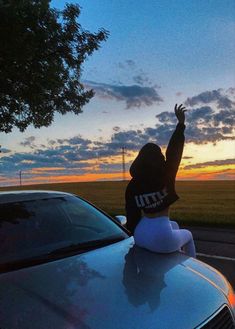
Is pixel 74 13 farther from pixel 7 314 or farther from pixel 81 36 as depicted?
pixel 7 314

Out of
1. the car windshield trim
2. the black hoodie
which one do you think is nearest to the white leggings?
the black hoodie

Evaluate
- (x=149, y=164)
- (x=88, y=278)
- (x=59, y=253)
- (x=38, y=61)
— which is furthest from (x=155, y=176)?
(x=38, y=61)

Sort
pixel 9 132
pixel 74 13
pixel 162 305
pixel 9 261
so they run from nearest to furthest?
pixel 162 305
pixel 9 261
pixel 74 13
pixel 9 132

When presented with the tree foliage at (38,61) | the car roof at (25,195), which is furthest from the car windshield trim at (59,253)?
the tree foliage at (38,61)

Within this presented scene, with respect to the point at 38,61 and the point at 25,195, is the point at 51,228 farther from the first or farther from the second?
the point at 38,61

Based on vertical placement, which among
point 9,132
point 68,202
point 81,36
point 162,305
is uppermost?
point 81,36

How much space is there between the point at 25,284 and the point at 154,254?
48.3 inches

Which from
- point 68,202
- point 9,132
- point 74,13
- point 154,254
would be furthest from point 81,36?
point 154,254

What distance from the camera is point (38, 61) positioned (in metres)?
12.3

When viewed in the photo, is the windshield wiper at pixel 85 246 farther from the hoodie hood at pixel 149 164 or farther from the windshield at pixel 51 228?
the hoodie hood at pixel 149 164

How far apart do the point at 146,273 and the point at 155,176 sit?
117 cm

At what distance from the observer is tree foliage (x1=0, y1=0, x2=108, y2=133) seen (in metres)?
10.8

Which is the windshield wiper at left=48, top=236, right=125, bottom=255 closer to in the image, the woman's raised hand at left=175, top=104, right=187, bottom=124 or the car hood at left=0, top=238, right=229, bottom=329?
the car hood at left=0, top=238, right=229, bottom=329

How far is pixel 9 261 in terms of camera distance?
336cm
